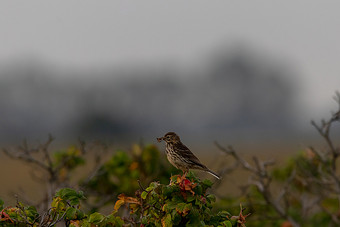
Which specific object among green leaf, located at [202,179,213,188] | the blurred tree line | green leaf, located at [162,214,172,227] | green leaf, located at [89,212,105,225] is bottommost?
green leaf, located at [162,214,172,227]

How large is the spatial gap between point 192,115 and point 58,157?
5166 inches

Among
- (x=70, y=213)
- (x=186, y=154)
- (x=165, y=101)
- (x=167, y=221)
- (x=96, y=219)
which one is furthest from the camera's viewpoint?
(x=165, y=101)

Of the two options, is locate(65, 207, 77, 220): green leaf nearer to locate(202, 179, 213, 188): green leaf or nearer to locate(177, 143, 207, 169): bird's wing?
locate(202, 179, 213, 188): green leaf

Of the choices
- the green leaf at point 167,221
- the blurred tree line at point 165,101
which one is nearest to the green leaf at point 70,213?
the green leaf at point 167,221

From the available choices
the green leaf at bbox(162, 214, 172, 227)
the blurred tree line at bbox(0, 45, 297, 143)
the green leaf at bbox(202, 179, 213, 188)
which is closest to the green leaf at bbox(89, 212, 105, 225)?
the green leaf at bbox(162, 214, 172, 227)

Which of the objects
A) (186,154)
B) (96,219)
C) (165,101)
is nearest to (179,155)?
(186,154)

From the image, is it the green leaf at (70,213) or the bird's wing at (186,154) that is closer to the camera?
the green leaf at (70,213)

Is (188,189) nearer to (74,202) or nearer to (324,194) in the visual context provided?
(74,202)

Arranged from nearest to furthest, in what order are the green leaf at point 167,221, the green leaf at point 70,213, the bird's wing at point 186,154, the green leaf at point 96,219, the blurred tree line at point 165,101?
the green leaf at point 167,221 < the green leaf at point 96,219 < the green leaf at point 70,213 < the bird's wing at point 186,154 < the blurred tree line at point 165,101

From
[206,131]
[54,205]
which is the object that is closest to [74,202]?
[54,205]

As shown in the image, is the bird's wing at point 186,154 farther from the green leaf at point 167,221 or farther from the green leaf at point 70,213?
the green leaf at point 167,221

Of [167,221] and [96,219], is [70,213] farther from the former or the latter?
[167,221]

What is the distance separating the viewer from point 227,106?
474ft

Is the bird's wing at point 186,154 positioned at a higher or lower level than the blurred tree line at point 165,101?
lower
